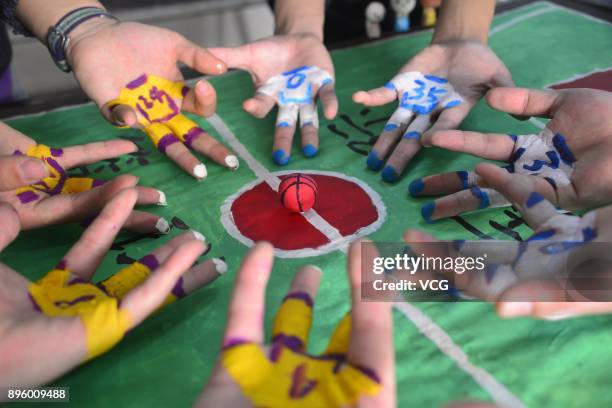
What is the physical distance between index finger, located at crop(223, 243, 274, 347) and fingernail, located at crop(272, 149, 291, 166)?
0.55m

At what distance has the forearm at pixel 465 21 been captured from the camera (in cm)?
141

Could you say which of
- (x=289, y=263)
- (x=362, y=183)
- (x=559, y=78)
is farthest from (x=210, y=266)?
(x=559, y=78)

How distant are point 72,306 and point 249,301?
0.90 feet

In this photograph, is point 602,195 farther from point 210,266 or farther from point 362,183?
point 210,266

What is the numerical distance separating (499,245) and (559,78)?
0.76 metres

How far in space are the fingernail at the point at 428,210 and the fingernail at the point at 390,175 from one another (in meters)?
0.12

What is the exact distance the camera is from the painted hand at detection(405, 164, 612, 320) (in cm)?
70

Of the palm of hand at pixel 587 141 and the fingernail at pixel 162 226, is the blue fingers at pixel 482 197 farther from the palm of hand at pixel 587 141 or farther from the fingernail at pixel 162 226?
the fingernail at pixel 162 226

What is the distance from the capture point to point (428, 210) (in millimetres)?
984

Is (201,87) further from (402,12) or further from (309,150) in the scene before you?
(402,12)

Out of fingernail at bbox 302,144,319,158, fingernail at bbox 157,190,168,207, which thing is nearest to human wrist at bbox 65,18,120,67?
fingernail at bbox 157,190,168,207

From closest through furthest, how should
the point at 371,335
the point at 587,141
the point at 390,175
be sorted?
the point at 371,335, the point at 587,141, the point at 390,175

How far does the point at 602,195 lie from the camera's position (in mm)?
910

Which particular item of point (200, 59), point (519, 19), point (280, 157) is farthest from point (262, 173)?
point (519, 19)
